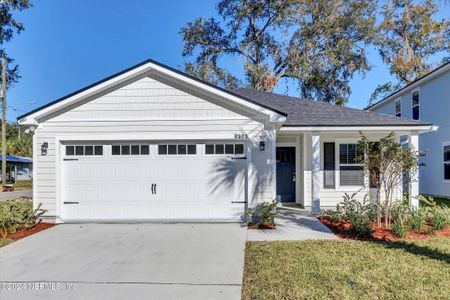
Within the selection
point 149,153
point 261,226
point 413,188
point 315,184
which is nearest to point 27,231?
point 149,153

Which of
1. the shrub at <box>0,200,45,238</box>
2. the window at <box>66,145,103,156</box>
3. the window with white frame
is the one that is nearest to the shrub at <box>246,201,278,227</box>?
the window at <box>66,145,103,156</box>

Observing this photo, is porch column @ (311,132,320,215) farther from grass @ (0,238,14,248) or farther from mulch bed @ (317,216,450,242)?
grass @ (0,238,14,248)

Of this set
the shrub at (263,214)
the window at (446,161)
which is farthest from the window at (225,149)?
the window at (446,161)

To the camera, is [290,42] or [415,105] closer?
[415,105]

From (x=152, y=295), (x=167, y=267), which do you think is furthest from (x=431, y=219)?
(x=152, y=295)

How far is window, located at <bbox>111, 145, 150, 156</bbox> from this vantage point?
949cm

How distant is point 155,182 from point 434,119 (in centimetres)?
1383

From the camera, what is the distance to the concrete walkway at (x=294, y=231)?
7520 mm

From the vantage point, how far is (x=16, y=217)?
840cm

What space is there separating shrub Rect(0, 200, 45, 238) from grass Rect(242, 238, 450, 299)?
5.89 metres

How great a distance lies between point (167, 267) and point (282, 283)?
2.00m

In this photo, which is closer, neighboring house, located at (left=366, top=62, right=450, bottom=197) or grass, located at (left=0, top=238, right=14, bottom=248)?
grass, located at (left=0, top=238, right=14, bottom=248)

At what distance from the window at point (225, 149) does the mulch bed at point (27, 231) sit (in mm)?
4834

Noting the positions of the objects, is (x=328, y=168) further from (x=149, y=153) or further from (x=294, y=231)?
(x=149, y=153)
